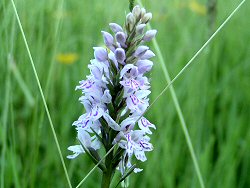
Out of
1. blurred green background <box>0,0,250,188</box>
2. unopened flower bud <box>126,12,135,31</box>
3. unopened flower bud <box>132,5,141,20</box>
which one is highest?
unopened flower bud <box>132,5,141,20</box>

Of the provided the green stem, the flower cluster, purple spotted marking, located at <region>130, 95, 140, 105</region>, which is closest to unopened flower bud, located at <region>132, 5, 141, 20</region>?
the flower cluster

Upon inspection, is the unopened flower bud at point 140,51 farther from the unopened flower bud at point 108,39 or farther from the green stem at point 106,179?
the green stem at point 106,179

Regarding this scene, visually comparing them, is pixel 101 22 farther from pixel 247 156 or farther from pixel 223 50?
pixel 247 156

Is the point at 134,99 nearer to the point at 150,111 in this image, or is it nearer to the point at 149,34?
the point at 149,34

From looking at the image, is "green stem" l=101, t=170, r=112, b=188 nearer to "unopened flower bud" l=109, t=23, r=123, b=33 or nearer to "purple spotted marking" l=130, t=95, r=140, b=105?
"purple spotted marking" l=130, t=95, r=140, b=105

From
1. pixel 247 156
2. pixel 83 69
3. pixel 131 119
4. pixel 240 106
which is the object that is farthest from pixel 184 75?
pixel 131 119

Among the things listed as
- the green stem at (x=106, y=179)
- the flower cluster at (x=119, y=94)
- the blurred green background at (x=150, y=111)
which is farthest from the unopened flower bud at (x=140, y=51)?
the blurred green background at (x=150, y=111)
